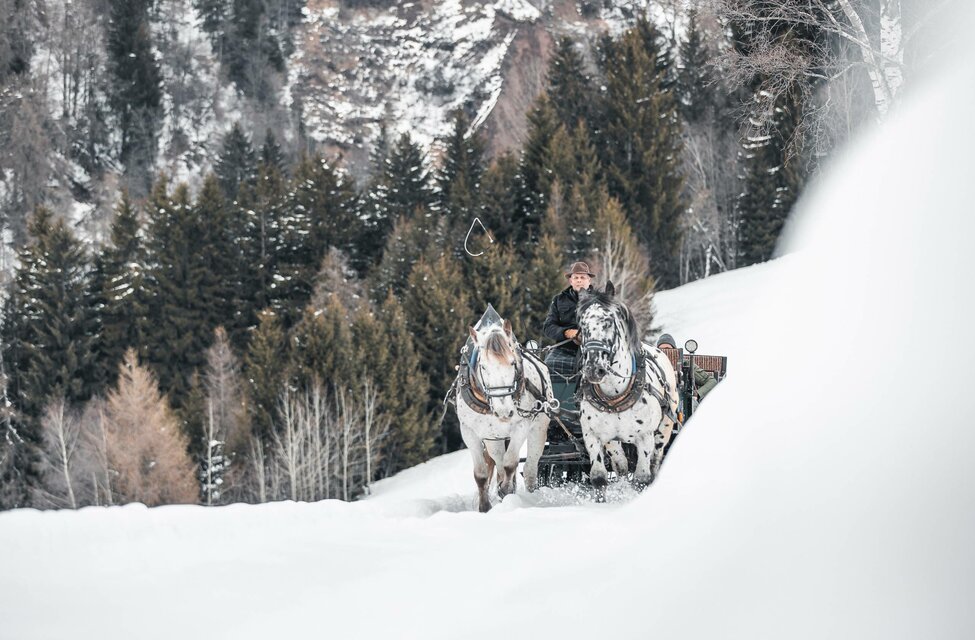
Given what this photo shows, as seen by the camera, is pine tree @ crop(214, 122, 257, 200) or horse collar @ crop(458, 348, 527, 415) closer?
horse collar @ crop(458, 348, 527, 415)

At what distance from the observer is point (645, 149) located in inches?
1759

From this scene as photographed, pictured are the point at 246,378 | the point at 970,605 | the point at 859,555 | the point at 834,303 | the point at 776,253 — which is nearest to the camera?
the point at 970,605

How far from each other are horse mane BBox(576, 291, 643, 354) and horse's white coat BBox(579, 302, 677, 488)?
0.03 metres

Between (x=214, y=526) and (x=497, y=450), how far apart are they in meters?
3.82

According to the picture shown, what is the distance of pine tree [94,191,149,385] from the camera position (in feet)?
139

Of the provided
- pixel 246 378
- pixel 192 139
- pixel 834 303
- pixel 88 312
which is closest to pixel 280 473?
pixel 246 378

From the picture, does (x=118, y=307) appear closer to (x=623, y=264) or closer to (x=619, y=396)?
(x=623, y=264)

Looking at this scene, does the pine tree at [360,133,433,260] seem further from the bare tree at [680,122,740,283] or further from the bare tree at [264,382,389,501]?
the bare tree at [264,382,389,501]

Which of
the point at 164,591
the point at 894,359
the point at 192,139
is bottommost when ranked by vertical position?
the point at 164,591

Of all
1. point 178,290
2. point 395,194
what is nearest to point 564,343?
point 178,290

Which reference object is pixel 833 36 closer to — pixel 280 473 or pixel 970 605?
pixel 970 605

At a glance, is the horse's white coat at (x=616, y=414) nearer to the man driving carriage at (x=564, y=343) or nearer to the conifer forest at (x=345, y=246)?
the man driving carriage at (x=564, y=343)

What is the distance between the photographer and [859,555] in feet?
9.81

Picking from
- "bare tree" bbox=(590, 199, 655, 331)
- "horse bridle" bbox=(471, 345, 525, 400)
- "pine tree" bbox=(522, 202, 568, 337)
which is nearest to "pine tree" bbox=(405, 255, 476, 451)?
"pine tree" bbox=(522, 202, 568, 337)
